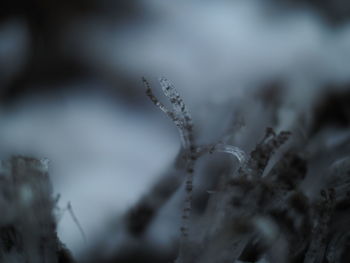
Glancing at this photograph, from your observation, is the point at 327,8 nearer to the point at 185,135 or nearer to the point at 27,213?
the point at 185,135

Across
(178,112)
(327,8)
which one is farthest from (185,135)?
(327,8)

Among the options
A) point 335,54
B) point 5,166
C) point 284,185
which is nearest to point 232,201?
point 284,185

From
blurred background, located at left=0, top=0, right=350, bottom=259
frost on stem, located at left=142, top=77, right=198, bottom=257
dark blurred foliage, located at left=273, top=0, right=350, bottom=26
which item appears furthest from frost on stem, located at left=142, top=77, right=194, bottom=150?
dark blurred foliage, located at left=273, top=0, right=350, bottom=26

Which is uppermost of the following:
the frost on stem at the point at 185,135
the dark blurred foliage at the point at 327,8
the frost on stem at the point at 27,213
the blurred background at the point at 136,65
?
the dark blurred foliage at the point at 327,8

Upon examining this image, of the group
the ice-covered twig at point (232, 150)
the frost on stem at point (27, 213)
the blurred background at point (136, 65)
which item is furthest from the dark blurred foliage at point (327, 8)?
the frost on stem at point (27, 213)

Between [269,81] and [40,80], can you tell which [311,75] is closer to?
[269,81]

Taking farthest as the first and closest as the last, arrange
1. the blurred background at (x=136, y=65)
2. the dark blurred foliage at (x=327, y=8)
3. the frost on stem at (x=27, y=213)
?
1. the dark blurred foliage at (x=327, y=8)
2. the blurred background at (x=136, y=65)
3. the frost on stem at (x=27, y=213)

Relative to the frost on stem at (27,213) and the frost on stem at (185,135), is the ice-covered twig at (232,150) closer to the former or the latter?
the frost on stem at (185,135)

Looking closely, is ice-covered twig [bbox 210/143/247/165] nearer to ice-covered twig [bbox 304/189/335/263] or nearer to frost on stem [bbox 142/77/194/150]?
frost on stem [bbox 142/77/194/150]
